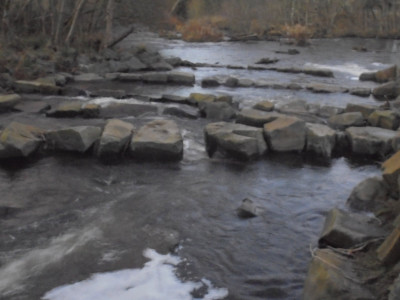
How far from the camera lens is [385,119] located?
857cm

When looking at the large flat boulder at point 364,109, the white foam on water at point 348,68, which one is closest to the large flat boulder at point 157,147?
the large flat boulder at point 364,109

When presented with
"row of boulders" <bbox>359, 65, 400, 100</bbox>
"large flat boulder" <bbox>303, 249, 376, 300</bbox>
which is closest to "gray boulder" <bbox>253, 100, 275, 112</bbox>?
"row of boulders" <bbox>359, 65, 400, 100</bbox>

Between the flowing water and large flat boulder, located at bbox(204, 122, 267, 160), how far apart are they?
0.62ft

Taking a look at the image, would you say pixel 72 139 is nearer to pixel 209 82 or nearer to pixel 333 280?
pixel 333 280

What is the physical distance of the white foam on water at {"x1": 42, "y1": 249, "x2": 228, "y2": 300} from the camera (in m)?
3.73

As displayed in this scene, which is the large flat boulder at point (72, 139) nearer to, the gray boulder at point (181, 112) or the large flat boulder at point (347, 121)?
the gray boulder at point (181, 112)

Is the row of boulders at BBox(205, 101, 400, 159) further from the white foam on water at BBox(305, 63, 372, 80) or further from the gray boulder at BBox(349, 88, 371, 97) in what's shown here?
the white foam on water at BBox(305, 63, 372, 80)

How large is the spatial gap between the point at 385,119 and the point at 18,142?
6.42 m

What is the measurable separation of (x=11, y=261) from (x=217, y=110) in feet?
19.9

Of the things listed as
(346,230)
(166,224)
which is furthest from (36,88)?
(346,230)

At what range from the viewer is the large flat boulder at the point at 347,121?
28.6 ft

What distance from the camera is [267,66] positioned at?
Result: 18969 mm

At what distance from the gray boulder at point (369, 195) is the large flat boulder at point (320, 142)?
2.04m

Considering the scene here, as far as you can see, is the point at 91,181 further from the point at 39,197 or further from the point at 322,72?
the point at 322,72
